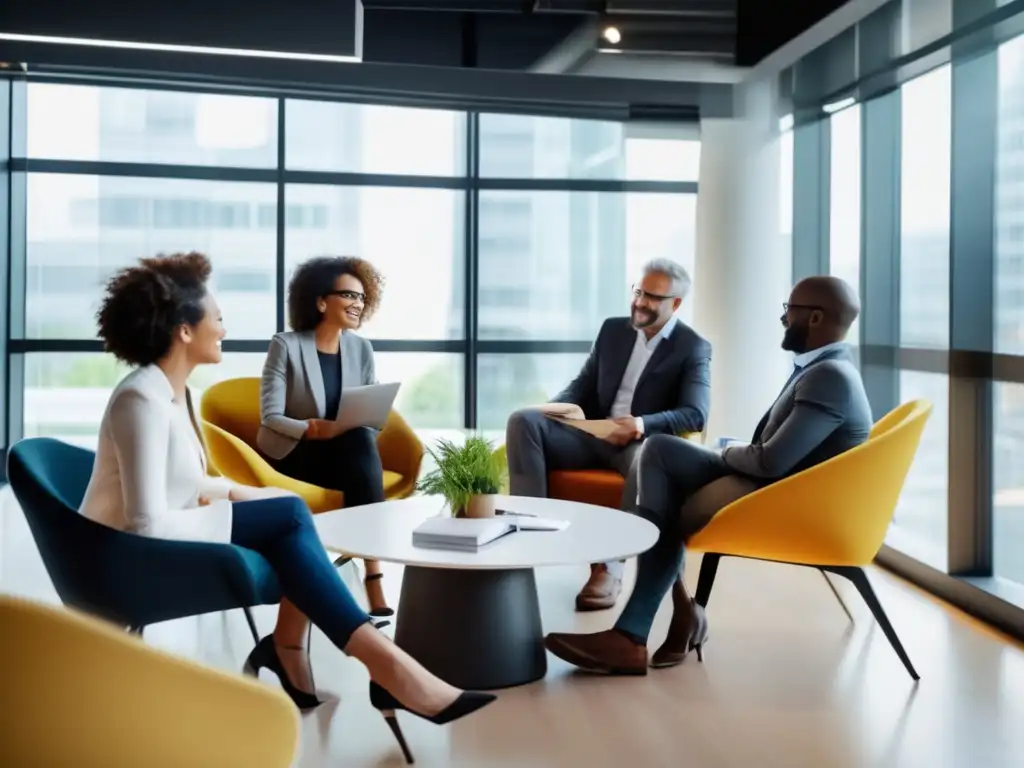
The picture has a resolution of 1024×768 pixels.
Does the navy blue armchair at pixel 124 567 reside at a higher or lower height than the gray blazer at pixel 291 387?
lower

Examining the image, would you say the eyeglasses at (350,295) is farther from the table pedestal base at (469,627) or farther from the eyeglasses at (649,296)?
the table pedestal base at (469,627)

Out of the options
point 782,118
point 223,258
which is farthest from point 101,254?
point 782,118

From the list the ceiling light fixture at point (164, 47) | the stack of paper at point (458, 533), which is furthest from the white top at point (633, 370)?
the ceiling light fixture at point (164, 47)

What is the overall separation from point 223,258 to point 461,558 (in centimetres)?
562

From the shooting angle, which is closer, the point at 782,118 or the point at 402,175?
the point at 782,118

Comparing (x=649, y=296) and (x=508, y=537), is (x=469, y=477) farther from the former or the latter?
(x=649, y=296)

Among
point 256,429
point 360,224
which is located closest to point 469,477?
point 256,429

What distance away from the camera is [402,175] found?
27.0 ft

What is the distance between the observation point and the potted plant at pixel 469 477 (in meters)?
3.54

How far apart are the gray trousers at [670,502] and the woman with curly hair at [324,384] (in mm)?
1165

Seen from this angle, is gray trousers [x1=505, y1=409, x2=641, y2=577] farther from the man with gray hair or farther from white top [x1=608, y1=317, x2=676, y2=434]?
white top [x1=608, y1=317, x2=676, y2=434]

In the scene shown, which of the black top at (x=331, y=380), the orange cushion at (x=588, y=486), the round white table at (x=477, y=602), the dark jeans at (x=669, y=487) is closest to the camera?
the round white table at (x=477, y=602)

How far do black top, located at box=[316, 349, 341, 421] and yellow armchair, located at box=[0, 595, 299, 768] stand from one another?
3.17 m

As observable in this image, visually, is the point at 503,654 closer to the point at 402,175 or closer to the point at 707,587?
the point at 707,587
